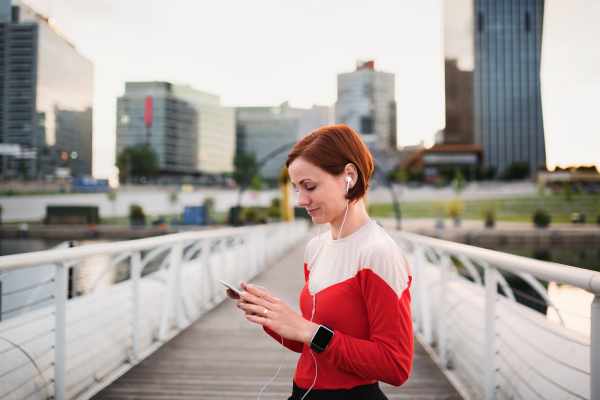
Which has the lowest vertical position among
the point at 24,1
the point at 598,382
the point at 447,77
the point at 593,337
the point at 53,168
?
the point at 598,382

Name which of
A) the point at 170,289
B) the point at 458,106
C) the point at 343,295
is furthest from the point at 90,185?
the point at 458,106

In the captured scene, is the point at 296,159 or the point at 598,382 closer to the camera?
the point at 296,159

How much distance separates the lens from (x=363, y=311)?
0.93 m

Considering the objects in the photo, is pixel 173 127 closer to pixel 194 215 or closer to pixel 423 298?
pixel 194 215

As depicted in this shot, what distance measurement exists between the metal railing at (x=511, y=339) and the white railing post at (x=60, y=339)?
2.41m

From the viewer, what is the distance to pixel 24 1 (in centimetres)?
5741

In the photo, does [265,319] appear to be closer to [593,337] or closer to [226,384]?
[593,337]

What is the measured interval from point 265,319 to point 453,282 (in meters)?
3.03

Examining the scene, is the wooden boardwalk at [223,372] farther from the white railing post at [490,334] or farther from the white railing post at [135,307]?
the white railing post at [490,334]

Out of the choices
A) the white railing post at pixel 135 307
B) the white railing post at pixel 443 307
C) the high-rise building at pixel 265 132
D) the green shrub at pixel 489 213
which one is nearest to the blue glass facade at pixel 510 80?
the high-rise building at pixel 265 132

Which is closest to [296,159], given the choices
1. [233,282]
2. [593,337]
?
[593,337]

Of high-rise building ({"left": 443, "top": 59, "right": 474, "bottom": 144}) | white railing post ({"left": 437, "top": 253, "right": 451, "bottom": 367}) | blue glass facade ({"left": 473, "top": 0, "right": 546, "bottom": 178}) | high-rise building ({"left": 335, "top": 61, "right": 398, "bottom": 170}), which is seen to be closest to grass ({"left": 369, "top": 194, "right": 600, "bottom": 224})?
white railing post ({"left": 437, "top": 253, "right": 451, "bottom": 367})

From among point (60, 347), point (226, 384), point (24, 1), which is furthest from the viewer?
point (24, 1)

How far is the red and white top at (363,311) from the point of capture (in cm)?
83
